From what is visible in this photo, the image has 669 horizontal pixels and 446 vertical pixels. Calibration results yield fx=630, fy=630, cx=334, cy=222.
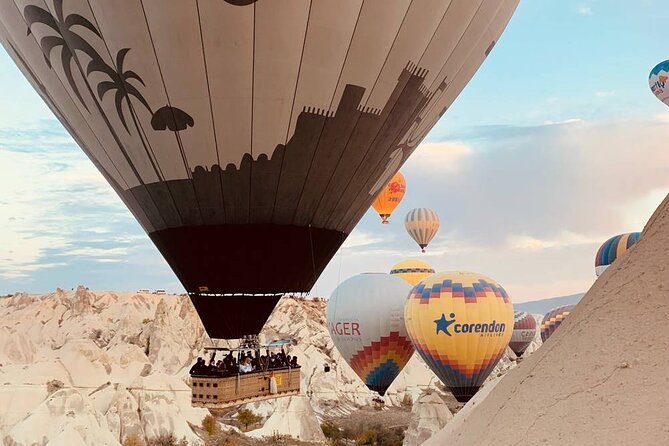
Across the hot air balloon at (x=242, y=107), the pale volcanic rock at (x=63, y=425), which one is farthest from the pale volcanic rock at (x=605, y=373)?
the pale volcanic rock at (x=63, y=425)

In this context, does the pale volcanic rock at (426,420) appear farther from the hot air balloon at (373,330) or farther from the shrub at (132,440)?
the shrub at (132,440)

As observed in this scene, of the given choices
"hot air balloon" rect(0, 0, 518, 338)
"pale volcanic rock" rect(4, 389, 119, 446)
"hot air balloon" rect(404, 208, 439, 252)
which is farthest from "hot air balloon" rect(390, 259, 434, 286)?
"hot air balloon" rect(0, 0, 518, 338)

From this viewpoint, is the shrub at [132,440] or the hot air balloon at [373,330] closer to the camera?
the hot air balloon at [373,330]

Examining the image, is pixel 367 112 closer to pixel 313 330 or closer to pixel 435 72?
pixel 435 72

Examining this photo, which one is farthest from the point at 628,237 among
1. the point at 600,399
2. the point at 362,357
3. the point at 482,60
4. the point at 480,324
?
the point at 600,399

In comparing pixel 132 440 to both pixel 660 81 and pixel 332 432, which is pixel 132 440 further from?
pixel 660 81

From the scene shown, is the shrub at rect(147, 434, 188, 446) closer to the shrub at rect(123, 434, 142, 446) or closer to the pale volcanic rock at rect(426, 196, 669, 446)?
the shrub at rect(123, 434, 142, 446)
